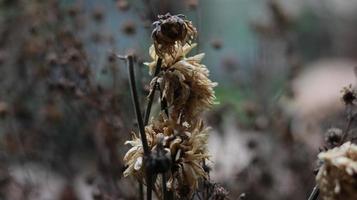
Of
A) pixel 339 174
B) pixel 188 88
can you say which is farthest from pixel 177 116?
pixel 339 174

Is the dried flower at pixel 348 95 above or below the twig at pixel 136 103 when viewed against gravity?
below

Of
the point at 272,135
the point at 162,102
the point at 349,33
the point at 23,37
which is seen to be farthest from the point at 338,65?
the point at 162,102

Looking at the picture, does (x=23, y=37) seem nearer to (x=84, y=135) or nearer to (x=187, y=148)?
(x=84, y=135)

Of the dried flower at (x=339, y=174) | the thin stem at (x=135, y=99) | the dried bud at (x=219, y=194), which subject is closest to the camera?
the dried flower at (x=339, y=174)

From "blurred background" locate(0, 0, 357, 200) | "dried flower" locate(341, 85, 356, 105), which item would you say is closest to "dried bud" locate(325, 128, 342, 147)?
"dried flower" locate(341, 85, 356, 105)

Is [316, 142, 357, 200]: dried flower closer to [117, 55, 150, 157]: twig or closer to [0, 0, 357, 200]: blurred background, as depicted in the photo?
[117, 55, 150, 157]: twig

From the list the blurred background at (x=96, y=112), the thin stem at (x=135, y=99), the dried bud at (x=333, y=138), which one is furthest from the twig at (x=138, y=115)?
the blurred background at (x=96, y=112)

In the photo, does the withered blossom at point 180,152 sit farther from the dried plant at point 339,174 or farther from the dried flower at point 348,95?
the dried flower at point 348,95
